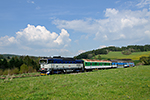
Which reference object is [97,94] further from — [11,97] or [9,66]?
[9,66]

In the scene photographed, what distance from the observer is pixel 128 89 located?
515 inches

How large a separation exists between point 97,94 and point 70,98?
2557 millimetres

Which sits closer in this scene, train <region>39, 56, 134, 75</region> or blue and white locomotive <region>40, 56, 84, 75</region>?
blue and white locomotive <region>40, 56, 84, 75</region>

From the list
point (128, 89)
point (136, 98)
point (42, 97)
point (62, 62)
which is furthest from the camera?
point (62, 62)

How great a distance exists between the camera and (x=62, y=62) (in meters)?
31.2

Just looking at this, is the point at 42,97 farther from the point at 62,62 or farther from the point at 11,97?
the point at 62,62

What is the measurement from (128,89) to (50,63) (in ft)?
62.1

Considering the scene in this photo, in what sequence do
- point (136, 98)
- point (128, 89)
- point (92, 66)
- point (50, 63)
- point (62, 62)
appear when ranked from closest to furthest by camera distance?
point (136, 98), point (128, 89), point (50, 63), point (62, 62), point (92, 66)

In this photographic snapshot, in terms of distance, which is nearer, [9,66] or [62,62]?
[62,62]

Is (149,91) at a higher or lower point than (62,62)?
lower

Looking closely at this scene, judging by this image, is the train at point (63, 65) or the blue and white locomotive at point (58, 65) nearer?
the blue and white locomotive at point (58, 65)

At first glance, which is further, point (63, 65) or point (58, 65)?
point (63, 65)

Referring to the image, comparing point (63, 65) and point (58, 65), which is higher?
point (58, 65)

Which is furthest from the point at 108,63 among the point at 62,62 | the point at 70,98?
the point at 70,98
